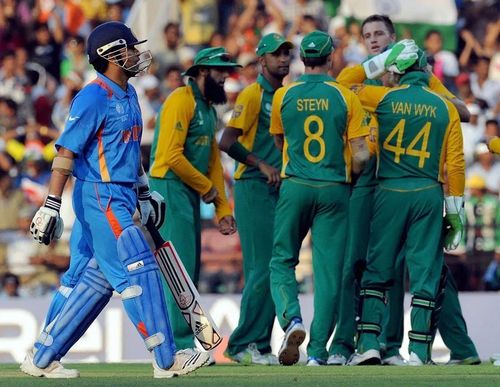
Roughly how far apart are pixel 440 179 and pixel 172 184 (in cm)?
217

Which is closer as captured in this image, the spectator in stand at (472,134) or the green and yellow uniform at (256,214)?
the green and yellow uniform at (256,214)

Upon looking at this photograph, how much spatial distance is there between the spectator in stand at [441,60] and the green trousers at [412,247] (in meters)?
8.30

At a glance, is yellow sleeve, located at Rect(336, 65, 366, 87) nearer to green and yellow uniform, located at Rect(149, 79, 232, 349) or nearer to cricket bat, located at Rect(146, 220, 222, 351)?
green and yellow uniform, located at Rect(149, 79, 232, 349)

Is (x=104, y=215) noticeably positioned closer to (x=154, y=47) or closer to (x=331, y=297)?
(x=331, y=297)

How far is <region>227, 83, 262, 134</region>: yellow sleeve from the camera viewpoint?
11625 millimetres

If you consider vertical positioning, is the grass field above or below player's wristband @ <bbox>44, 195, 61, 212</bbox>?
below

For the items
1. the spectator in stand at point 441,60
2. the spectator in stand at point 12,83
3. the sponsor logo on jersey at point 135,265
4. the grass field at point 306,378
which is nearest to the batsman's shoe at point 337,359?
the grass field at point 306,378

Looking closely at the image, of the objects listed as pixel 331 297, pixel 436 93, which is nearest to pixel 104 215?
pixel 331 297

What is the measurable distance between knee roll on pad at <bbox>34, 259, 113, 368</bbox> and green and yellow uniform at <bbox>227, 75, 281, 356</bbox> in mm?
2764

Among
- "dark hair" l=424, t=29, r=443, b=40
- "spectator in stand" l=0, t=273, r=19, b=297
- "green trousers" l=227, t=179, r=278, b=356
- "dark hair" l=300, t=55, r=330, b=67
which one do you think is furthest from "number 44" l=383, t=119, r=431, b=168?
"dark hair" l=424, t=29, r=443, b=40

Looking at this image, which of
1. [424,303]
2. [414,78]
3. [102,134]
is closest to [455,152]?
[414,78]

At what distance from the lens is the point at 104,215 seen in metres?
8.87

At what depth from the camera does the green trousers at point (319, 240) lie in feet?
35.3

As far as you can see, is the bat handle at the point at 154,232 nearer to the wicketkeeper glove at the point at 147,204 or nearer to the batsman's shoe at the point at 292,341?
the wicketkeeper glove at the point at 147,204
